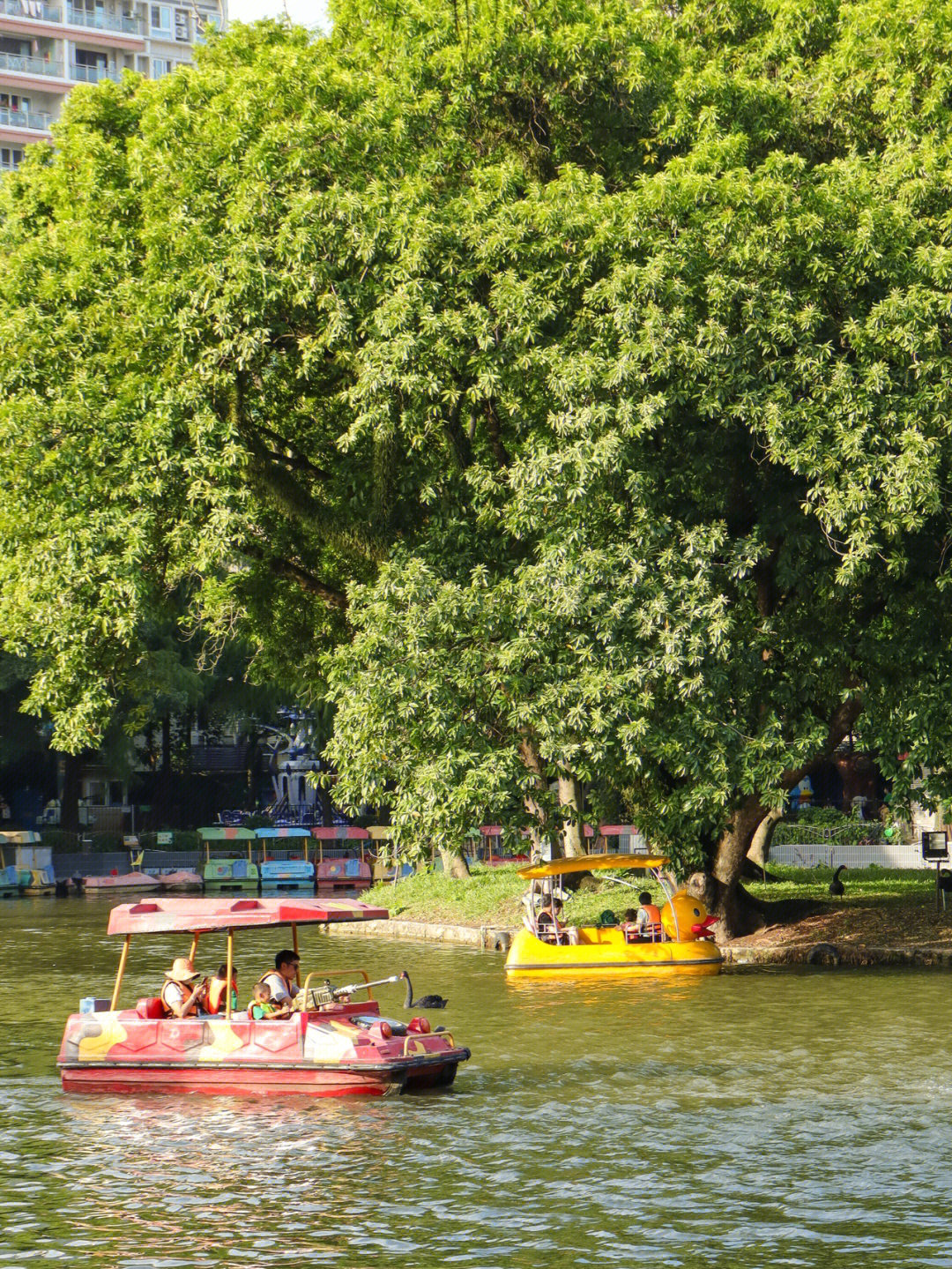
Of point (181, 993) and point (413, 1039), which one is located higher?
point (181, 993)

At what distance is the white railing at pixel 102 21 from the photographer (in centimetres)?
→ 8906

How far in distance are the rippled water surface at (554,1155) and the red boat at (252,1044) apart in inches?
12.2

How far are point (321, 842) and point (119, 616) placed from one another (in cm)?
3431

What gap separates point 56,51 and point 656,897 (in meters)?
72.1

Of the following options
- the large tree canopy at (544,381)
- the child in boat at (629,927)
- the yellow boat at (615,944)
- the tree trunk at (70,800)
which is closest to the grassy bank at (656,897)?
the yellow boat at (615,944)

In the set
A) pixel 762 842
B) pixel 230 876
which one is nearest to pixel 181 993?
pixel 762 842

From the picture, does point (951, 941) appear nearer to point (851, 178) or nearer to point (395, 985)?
point (395, 985)

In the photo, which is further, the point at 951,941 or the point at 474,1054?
the point at 951,941

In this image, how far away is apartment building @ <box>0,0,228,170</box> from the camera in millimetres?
86375

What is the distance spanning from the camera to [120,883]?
49250 millimetres

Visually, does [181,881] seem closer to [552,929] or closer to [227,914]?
[552,929]

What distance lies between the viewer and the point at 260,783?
3009 inches

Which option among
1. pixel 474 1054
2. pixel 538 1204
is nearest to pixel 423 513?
pixel 474 1054

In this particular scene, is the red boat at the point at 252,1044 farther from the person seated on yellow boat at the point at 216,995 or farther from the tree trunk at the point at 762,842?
the tree trunk at the point at 762,842
